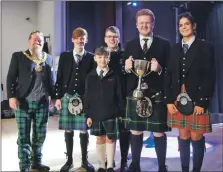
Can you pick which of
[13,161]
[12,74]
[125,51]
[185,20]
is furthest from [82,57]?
[13,161]

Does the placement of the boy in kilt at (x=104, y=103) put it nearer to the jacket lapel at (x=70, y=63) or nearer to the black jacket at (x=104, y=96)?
the black jacket at (x=104, y=96)

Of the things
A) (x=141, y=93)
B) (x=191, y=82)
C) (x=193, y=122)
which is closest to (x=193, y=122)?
(x=193, y=122)

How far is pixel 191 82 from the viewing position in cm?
147

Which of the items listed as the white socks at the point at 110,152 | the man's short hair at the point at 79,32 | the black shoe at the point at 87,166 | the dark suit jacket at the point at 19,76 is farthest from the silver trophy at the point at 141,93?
the dark suit jacket at the point at 19,76

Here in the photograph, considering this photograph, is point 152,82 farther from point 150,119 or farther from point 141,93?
point 150,119

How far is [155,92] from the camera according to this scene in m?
1.56

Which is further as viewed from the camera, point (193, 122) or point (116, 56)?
point (116, 56)

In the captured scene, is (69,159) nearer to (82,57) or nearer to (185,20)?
(82,57)

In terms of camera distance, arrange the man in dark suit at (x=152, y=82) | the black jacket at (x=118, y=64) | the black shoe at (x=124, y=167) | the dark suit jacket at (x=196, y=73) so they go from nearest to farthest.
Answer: the dark suit jacket at (x=196, y=73)
the man in dark suit at (x=152, y=82)
the black jacket at (x=118, y=64)
the black shoe at (x=124, y=167)

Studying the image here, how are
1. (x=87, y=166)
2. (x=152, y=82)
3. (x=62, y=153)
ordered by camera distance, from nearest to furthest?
(x=152, y=82) → (x=87, y=166) → (x=62, y=153)

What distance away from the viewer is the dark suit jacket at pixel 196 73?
4.71 feet

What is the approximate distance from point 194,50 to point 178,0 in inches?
20.7

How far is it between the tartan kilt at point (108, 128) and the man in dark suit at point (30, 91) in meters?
0.36

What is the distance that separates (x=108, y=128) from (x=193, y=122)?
49cm
